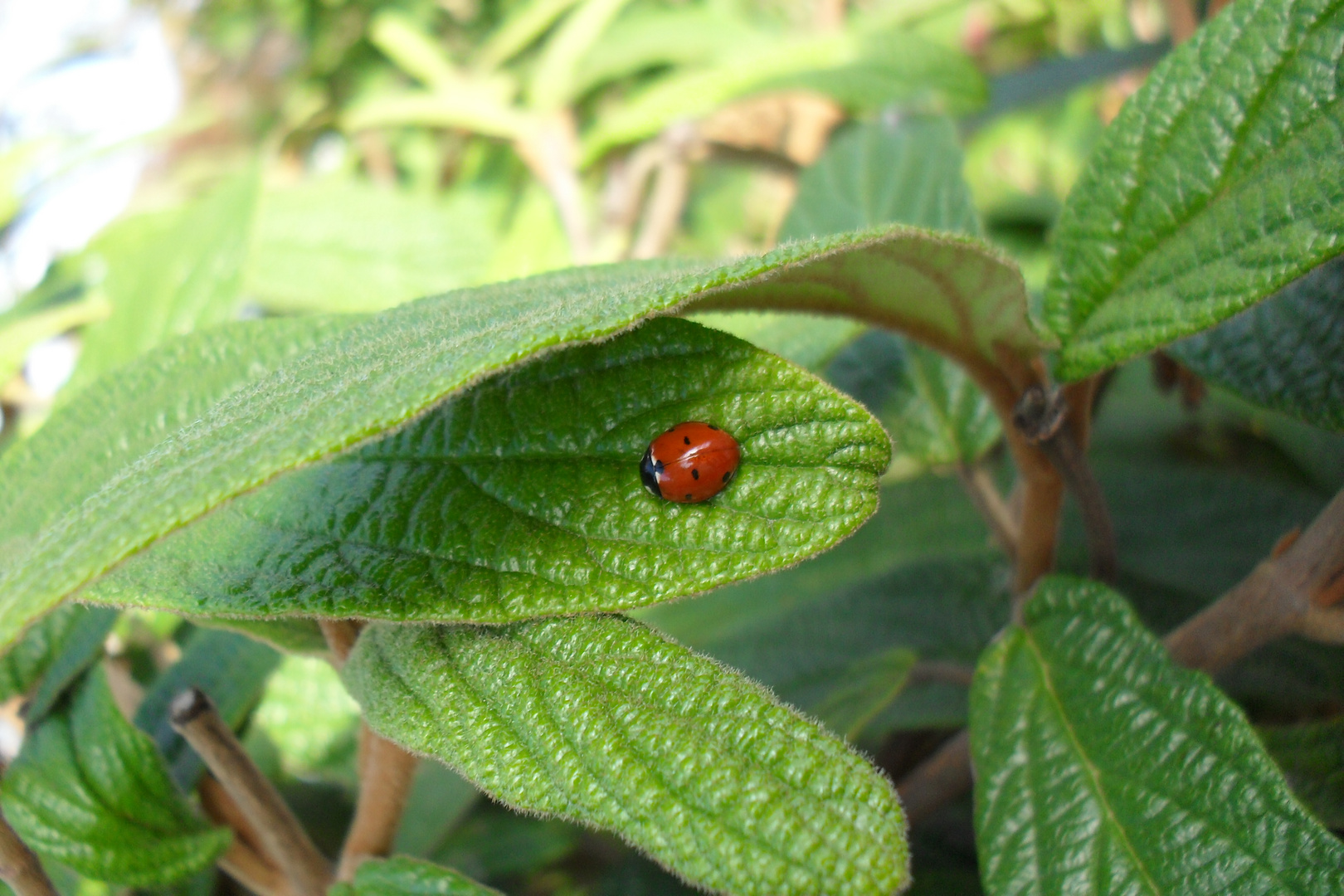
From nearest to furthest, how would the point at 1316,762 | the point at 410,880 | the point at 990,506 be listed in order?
the point at 410,880
the point at 1316,762
the point at 990,506

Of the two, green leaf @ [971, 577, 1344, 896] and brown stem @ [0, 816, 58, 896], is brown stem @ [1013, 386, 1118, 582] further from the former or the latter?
brown stem @ [0, 816, 58, 896]

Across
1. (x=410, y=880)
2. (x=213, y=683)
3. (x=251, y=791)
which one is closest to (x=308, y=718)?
(x=213, y=683)

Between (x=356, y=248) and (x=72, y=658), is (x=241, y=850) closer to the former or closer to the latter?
(x=72, y=658)

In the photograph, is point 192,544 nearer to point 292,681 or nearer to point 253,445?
point 253,445

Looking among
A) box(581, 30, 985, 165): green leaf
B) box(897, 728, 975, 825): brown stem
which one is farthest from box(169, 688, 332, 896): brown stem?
box(581, 30, 985, 165): green leaf

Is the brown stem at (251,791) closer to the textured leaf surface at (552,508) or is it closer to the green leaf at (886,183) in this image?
the textured leaf surface at (552,508)

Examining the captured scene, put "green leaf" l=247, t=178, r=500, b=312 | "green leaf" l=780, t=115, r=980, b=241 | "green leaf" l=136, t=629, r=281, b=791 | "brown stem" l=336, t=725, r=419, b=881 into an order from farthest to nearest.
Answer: "green leaf" l=247, t=178, r=500, b=312
"green leaf" l=780, t=115, r=980, b=241
"green leaf" l=136, t=629, r=281, b=791
"brown stem" l=336, t=725, r=419, b=881
